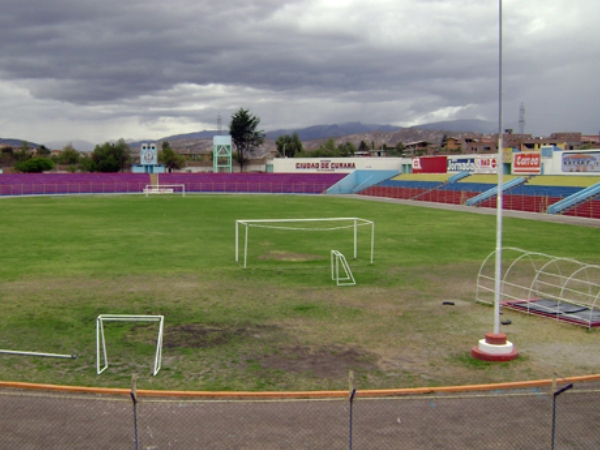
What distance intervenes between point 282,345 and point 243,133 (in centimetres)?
13774

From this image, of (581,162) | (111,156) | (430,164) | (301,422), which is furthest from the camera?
(111,156)

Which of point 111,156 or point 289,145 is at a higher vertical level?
point 289,145

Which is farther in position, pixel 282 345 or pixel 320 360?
pixel 282 345

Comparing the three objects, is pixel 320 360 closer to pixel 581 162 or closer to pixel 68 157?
pixel 581 162

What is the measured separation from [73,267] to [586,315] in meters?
18.2

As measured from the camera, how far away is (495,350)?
1204cm

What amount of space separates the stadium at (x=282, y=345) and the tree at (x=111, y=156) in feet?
357

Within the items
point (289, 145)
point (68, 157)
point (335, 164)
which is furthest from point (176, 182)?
point (68, 157)

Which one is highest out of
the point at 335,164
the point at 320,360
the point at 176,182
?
the point at 335,164

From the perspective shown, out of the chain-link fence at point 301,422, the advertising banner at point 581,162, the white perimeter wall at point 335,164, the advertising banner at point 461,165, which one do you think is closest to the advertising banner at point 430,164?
the advertising banner at point 461,165

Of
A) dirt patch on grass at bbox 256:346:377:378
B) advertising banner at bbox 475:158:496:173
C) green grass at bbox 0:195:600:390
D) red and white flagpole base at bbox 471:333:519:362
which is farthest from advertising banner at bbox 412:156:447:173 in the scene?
dirt patch on grass at bbox 256:346:377:378

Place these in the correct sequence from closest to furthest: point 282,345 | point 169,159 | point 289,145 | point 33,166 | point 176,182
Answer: point 282,345 < point 176,182 < point 33,166 < point 169,159 < point 289,145

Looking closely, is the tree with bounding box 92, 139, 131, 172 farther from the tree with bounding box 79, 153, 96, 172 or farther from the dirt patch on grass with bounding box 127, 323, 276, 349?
the dirt patch on grass with bounding box 127, 323, 276, 349

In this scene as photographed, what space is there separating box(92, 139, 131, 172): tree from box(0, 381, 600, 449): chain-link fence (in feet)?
442
